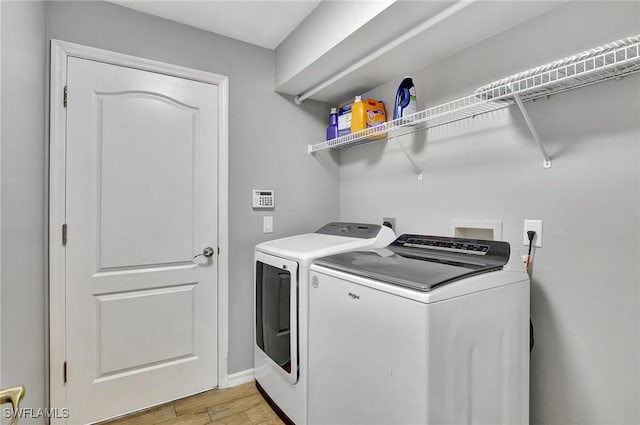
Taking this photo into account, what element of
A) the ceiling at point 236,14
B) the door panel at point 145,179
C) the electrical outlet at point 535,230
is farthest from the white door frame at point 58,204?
the electrical outlet at point 535,230

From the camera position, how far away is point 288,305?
1.72 m

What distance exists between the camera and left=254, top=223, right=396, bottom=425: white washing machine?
1.62m

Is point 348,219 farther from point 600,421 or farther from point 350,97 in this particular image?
point 600,421

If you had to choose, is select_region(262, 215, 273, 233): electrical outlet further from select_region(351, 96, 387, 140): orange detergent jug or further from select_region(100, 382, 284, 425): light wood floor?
select_region(100, 382, 284, 425): light wood floor

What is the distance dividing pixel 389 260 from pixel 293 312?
603mm

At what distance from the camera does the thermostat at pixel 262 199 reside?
7.32 feet

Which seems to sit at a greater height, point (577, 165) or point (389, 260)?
point (577, 165)

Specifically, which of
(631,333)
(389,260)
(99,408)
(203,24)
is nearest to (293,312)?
(389,260)

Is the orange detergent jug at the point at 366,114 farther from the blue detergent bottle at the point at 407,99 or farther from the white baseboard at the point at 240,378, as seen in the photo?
the white baseboard at the point at 240,378

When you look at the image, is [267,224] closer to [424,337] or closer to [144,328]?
[144,328]

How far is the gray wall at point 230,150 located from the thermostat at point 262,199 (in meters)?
0.06

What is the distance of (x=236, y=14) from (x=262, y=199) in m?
1.14

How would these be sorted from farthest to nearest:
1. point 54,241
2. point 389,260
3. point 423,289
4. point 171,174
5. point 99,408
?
point 171,174 → point 99,408 → point 54,241 → point 389,260 → point 423,289

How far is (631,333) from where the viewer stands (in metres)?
1.13
